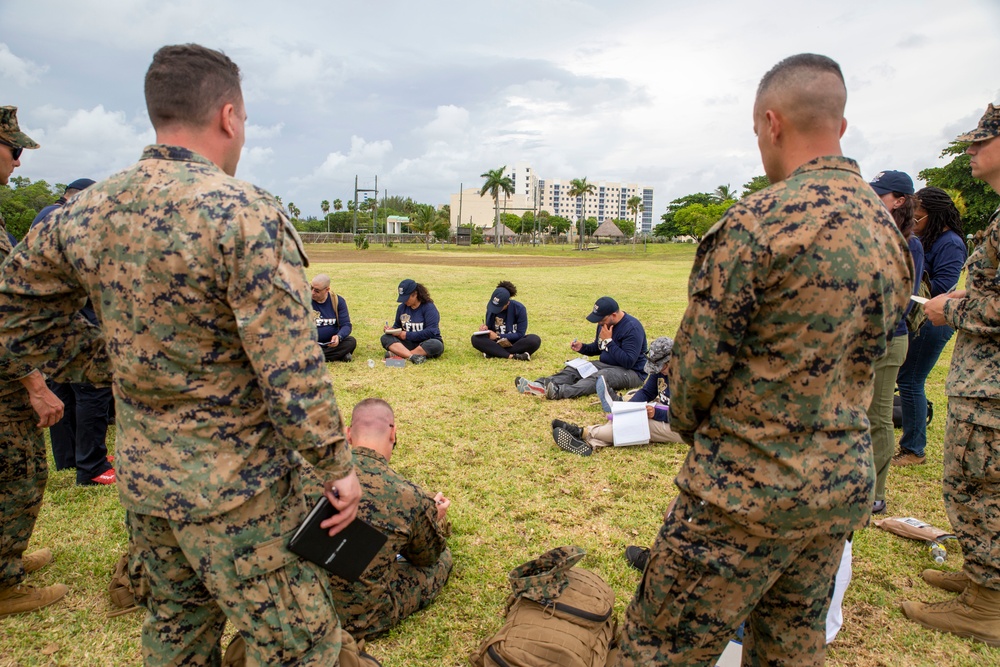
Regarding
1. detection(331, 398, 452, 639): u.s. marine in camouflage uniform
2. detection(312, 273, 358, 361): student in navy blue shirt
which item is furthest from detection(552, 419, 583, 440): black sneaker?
detection(312, 273, 358, 361): student in navy blue shirt

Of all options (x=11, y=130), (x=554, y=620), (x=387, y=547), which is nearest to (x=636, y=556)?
(x=554, y=620)

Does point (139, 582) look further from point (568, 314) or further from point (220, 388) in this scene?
point (568, 314)

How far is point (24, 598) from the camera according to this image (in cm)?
335

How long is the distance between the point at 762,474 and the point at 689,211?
88105 mm

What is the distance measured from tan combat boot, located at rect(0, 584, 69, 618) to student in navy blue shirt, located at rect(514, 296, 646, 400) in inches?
205

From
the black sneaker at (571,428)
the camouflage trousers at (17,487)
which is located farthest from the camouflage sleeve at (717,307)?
the black sneaker at (571,428)

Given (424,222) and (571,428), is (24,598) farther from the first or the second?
(424,222)

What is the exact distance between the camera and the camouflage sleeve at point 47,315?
2.04 metres

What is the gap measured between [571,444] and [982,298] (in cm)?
344

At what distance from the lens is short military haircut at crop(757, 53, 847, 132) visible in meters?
1.95

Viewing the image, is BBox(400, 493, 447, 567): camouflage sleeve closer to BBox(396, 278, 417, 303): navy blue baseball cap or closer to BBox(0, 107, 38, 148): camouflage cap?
BBox(0, 107, 38, 148): camouflage cap

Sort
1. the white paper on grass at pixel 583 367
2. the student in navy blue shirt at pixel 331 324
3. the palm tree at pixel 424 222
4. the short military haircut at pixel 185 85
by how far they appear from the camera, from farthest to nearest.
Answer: the palm tree at pixel 424 222, the student in navy blue shirt at pixel 331 324, the white paper on grass at pixel 583 367, the short military haircut at pixel 185 85

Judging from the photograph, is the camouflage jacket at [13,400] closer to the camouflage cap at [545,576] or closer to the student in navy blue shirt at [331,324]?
the camouflage cap at [545,576]

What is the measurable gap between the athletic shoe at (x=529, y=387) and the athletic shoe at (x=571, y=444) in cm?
178
